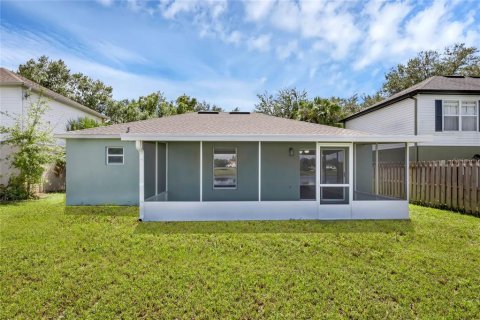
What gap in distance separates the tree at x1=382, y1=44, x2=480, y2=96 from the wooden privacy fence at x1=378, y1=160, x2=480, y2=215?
917 inches

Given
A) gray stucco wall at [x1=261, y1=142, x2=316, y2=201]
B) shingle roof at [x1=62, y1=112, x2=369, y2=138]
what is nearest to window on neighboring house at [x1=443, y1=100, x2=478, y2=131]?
shingle roof at [x1=62, y1=112, x2=369, y2=138]

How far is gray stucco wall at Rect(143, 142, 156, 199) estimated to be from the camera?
10480 mm

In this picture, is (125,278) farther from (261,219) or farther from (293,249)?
(261,219)

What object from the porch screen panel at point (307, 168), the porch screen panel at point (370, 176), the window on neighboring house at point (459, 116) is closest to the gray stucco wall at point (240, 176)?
the porch screen panel at point (307, 168)

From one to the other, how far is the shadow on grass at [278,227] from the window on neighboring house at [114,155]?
14.1 ft

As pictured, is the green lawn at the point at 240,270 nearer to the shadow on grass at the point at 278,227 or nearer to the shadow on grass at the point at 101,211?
the shadow on grass at the point at 278,227

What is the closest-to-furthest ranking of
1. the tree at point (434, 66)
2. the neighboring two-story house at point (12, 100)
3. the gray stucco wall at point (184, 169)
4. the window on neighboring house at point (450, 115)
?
the gray stucco wall at point (184, 169) < the neighboring two-story house at point (12, 100) < the window on neighboring house at point (450, 115) < the tree at point (434, 66)

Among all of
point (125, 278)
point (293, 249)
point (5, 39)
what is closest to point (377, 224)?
point (293, 249)

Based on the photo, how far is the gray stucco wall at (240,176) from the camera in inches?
434

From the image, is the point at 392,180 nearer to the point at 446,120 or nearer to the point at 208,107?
the point at 446,120

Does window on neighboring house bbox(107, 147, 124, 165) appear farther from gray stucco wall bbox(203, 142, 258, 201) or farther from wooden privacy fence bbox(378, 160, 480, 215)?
wooden privacy fence bbox(378, 160, 480, 215)

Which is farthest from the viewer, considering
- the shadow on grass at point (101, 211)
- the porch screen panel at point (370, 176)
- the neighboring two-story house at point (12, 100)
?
the neighboring two-story house at point (12, 100)

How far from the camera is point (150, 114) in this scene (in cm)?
2809

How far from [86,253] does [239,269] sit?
341cm
